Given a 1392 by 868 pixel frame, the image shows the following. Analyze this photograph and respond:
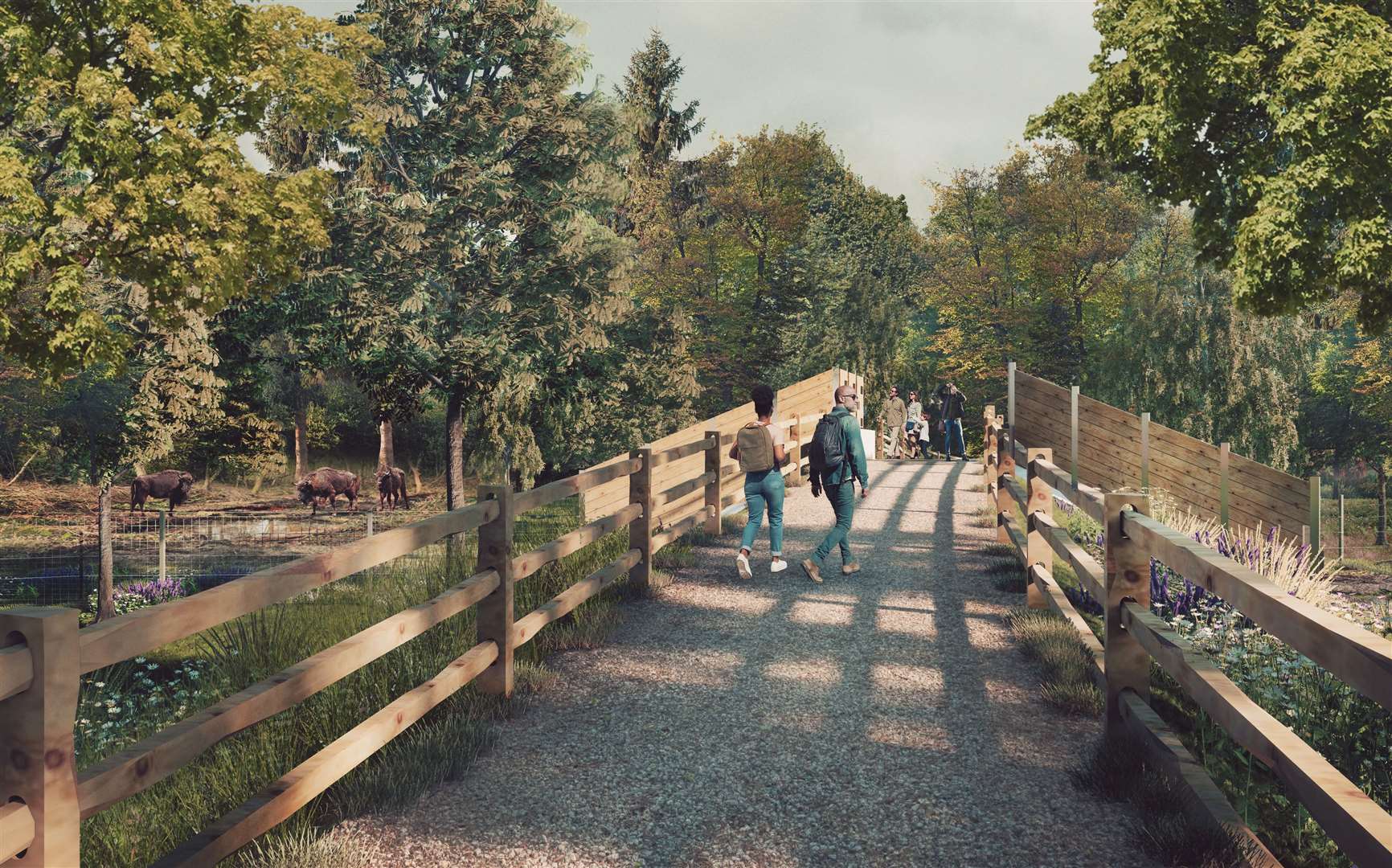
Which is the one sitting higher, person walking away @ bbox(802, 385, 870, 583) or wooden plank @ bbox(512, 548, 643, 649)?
person walking away @ bbox(802, 385, 870, 583)

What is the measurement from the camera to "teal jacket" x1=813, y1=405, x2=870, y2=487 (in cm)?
1016

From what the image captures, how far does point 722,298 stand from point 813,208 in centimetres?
1548

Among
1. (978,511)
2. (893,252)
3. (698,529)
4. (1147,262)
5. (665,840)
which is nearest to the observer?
(665,840)

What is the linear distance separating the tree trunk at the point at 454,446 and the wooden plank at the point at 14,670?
26.6 metres

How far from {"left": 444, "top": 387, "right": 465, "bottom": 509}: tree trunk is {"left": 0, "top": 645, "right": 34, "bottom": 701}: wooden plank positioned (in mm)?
26605

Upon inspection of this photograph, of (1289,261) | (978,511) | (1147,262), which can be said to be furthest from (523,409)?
(1147,262)

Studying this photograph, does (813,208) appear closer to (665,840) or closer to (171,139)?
(171,139)

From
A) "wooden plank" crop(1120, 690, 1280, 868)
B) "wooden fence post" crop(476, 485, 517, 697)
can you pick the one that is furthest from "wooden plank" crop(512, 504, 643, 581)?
"wooden plank" crop(1120, 690, 1280, 868)

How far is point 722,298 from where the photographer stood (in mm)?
44625

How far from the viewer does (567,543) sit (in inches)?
297

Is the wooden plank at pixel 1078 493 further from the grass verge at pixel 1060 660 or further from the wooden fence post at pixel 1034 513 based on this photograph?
the grass verge at pixel 1060 660

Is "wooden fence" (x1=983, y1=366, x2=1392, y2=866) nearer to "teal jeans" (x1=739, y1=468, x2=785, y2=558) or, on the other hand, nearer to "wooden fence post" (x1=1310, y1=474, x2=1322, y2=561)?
"teal jeans" (x1=739, y1=468, x2=785, y2=558)

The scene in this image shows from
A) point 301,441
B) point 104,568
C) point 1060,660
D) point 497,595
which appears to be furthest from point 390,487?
point 1060,660

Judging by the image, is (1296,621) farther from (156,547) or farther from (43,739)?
(156,547)
